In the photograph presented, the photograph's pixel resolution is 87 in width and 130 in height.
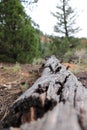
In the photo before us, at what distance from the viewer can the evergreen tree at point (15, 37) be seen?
13.6 meters

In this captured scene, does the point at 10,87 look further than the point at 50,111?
Yes

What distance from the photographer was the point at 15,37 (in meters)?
13.6

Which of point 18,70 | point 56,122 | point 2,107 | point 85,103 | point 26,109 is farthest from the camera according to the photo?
point 18,70

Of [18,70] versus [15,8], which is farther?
[15,8]

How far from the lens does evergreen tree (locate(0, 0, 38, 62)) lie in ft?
44.7

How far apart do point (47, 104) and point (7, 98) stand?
236cm

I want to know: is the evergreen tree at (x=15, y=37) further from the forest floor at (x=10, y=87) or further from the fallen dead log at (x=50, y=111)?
the fallen dead log at (x=50, y=111)

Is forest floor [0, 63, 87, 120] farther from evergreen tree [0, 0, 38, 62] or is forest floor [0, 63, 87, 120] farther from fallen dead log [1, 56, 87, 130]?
evergreen tree [0, 0, 38, 62]

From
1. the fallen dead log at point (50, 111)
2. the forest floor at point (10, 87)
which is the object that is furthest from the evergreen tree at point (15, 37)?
the fallen dead log at point (50, 111)

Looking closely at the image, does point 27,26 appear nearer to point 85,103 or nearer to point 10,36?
point 10,36

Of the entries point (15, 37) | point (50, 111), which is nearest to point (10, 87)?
point (50, 111)

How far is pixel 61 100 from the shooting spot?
2795mm

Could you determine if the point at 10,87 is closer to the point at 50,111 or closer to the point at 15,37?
the point at 50,111

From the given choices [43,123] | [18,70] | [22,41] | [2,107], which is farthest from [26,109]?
[22,41]
